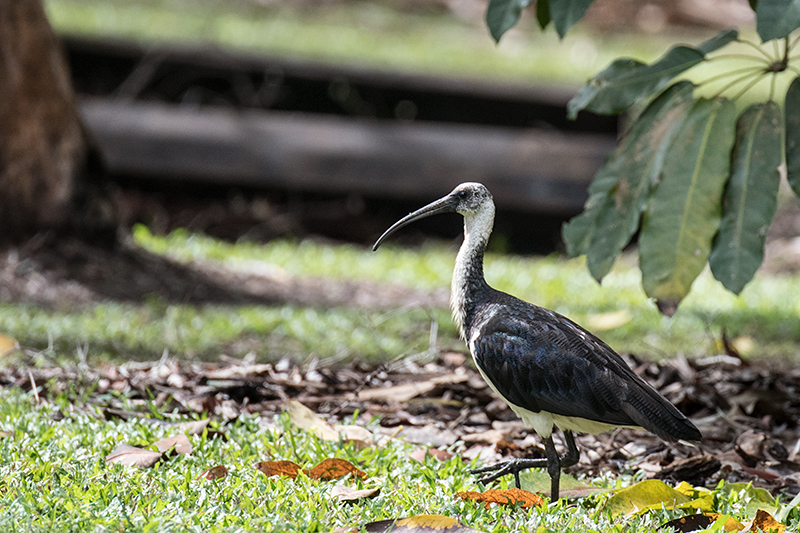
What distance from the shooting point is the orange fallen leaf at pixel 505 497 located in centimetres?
271

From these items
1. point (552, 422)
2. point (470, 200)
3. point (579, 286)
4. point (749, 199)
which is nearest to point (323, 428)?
point (552, 422)

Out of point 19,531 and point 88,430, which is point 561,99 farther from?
point 19,531

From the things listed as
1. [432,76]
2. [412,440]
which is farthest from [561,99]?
[412,440]

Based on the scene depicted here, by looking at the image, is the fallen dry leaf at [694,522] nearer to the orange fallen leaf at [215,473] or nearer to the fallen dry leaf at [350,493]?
the fallen dry leaf at [350,493]

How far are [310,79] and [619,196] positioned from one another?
5858 millimetres

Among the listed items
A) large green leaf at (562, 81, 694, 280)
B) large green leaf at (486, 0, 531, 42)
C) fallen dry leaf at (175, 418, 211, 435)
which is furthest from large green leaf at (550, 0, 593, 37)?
fallen dry leaf at (175, 418, 211, 435)

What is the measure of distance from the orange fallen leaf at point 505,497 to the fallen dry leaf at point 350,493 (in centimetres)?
27

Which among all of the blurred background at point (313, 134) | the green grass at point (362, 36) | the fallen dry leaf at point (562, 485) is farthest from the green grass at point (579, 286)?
the green grass at point (362, 36)

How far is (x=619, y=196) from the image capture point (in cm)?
367

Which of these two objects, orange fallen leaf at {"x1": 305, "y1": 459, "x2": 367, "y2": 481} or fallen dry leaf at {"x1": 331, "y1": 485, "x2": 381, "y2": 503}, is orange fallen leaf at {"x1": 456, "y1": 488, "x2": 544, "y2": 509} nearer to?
fallen dry leaf at {"x1": 331, "y1": 485, "x2": 381, "y2": 503}

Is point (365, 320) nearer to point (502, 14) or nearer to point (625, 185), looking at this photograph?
point (625, 185)

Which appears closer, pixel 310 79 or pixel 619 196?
pixel 619 196

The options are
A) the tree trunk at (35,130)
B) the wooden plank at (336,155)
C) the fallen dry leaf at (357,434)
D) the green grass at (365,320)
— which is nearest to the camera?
the fallen dry leaf at (357,434)

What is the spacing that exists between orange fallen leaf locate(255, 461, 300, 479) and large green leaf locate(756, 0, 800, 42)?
208cm
